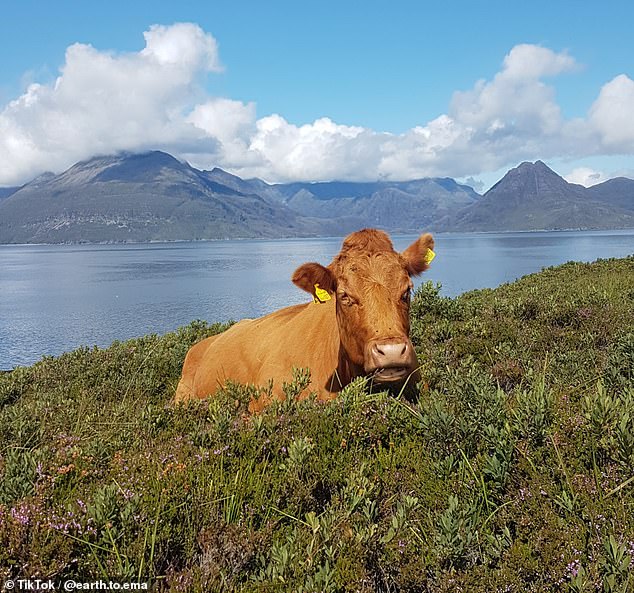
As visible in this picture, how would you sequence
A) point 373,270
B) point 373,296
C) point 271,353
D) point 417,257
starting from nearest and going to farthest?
point 373,296 < point 373,270 < point 417,257 < point 271,353

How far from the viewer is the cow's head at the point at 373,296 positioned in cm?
516

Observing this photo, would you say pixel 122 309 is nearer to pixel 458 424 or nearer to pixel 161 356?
pixel 161 356

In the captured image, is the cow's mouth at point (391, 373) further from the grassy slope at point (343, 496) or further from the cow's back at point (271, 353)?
the cow's back at point (271, 353)

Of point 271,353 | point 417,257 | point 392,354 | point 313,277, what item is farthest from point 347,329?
point 271,353

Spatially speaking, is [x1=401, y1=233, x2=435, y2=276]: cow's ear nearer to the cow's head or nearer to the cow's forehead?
the cow's head

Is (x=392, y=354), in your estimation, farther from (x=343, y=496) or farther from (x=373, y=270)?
(x=343, y=496)

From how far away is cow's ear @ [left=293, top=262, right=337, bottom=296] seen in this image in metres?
6.37

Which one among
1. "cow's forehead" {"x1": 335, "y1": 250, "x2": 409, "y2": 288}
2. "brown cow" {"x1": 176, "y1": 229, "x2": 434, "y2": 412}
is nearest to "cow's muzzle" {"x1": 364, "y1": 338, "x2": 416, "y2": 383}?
"brown cow" {"x1": 176, "y1": 229, "x2": 434, "y2": 412}

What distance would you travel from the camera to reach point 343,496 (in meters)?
3.65

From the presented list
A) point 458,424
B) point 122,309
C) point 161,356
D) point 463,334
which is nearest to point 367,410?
point 458,424

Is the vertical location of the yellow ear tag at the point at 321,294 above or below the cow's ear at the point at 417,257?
below

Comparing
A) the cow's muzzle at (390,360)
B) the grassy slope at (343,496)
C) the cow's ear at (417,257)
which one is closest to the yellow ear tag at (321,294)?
the cow's ear at (417,257)

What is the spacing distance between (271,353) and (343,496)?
4446 millimetres

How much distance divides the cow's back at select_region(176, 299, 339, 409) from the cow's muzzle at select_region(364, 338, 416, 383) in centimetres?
147
